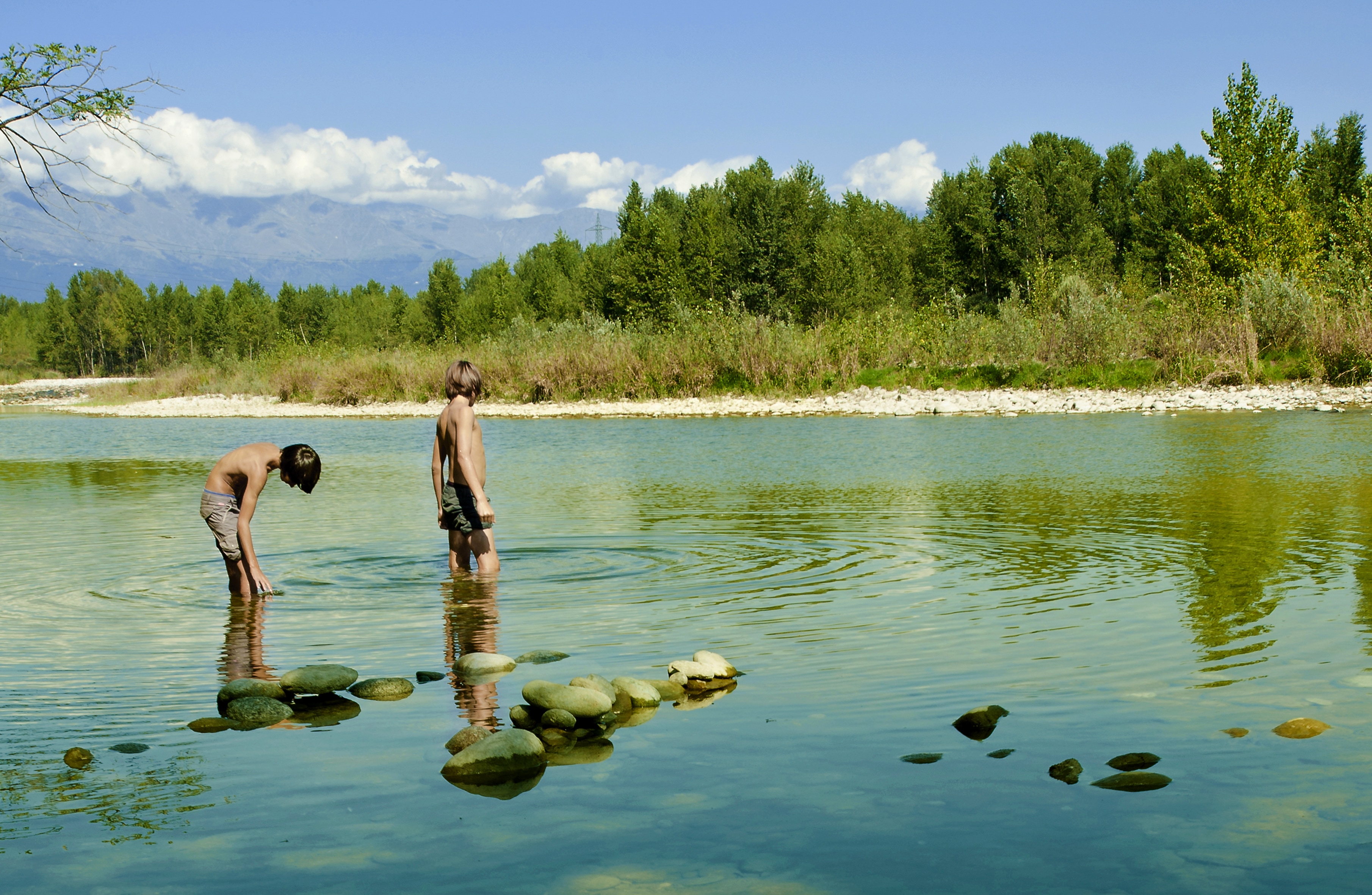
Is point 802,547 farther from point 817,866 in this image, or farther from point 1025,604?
point 817,866

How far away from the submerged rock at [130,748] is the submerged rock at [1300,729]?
4914mm

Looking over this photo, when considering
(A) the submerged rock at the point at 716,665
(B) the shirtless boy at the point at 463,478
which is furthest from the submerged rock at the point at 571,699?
(B) the shirtless boy at the point at 463,478

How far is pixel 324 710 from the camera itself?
5.66 m

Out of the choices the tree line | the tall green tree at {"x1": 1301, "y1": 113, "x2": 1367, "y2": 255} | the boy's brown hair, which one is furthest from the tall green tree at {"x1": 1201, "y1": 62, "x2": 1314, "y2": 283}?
the boy's brown hair

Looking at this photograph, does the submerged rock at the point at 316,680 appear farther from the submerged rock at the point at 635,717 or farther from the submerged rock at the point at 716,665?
the submerged rock at the point at 716,665

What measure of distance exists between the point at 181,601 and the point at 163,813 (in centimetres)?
502

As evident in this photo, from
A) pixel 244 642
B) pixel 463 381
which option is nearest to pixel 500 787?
pixel 244 642

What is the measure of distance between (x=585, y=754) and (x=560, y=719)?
258 millimetres

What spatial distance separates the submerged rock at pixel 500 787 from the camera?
4.43 m

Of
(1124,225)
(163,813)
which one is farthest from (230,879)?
(1124,225)

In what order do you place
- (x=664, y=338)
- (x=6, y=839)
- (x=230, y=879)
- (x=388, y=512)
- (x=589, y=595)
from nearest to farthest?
(x=230, y=879) < (x=6, y=839) < (x=589, y=595) < (x=388, y=512) < (x=664, y=338)

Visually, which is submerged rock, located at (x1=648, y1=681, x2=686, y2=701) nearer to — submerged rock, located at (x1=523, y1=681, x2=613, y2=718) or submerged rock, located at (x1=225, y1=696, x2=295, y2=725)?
submerged rock, located at (x1=523, y1=681, x2=613, y2=718)

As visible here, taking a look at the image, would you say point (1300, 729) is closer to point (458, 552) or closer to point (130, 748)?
point (130, 748)

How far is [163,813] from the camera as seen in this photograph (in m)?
4.22
